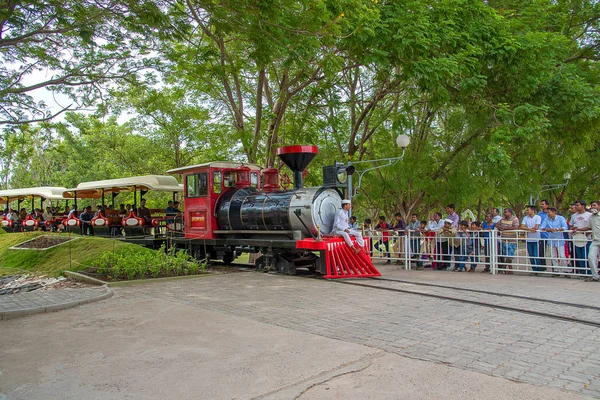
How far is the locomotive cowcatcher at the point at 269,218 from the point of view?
1096 cm

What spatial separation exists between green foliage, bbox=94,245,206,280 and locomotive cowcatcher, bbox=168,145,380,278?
5.90 ft

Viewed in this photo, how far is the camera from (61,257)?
1257 cm

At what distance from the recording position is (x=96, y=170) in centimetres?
2736

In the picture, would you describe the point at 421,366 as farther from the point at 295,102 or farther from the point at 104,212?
the point at 104,212

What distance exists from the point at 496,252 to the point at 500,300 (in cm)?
396

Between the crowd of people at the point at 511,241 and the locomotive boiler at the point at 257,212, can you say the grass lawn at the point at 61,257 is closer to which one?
the locomotive boiler at the point at 257,212

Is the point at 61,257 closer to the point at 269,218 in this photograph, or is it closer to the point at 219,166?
the point at 219,166

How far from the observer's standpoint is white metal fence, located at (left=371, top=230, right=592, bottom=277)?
10.5 metres

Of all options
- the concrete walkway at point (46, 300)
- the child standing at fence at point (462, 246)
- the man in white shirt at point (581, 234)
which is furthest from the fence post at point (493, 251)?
the concrete walkway at point (46, 300)

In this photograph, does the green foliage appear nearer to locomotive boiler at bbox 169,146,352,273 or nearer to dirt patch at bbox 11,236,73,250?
locomotive boiler at bbox 169,146,352,273

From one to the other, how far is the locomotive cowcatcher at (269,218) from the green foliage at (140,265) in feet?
5.90

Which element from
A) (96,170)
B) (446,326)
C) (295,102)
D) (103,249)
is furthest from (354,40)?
(96,170)

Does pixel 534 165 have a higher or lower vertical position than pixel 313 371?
higher

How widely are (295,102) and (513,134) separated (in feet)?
25.0
